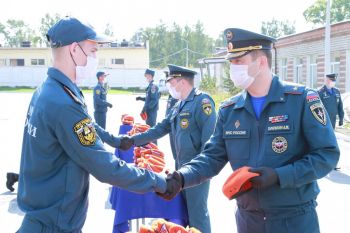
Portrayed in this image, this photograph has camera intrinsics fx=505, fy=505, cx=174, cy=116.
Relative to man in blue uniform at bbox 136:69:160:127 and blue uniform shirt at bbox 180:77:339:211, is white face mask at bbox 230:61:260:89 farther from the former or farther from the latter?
man in blue uniform at bbox 136:69:160:127

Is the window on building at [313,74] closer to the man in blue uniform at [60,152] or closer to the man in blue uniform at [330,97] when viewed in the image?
the man in blue uniform at [330,97]

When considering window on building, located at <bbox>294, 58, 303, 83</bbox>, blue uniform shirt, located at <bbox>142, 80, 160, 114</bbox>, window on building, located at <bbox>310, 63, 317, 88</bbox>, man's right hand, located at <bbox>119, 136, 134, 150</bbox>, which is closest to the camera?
man's right hand, located at <bbox>119, 136, 134, 150</bbox>

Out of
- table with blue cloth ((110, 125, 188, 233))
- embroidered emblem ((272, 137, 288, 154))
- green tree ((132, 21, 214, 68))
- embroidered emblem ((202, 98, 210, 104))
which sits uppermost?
green tree ((132, 21, 214, 68))

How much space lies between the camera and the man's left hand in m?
2.79

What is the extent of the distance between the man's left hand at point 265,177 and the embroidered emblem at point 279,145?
0.63ft

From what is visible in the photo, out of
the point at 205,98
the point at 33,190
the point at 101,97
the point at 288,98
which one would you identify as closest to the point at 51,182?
the point at 33,190

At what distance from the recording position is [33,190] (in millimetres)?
2779

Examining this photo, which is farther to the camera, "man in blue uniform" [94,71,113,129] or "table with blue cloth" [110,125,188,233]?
"man in blue uniform" [94,71,113,129]

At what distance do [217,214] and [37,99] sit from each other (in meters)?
4.46

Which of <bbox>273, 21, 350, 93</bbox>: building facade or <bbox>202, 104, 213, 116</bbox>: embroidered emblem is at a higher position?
<bbox>273, 21, 350, 93</bbox>: building facade

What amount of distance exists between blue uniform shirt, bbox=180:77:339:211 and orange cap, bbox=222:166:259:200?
0.12 meters

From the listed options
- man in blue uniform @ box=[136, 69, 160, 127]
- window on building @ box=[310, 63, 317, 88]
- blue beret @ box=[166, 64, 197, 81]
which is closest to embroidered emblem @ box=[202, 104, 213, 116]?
blue beret @ box=[166, 64, 197, 81]

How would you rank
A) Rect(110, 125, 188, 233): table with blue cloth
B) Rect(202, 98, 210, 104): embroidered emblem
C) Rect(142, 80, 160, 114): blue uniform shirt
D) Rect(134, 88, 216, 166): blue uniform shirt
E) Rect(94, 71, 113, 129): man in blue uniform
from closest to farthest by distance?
Rect(110, 125, 188, 233): table with blue cloth → Rect(134, 88, 216, 166): blue uniform shirt → Rect(202, 98, 210, 104): embroidered emblem → Rect(142, 80, 160, 114): blue uniform shirt → Rect(94, 71, 113, 129): man in blue uniform

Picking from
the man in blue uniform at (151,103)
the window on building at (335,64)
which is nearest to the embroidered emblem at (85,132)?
the man in blue uniform at (151,103)
